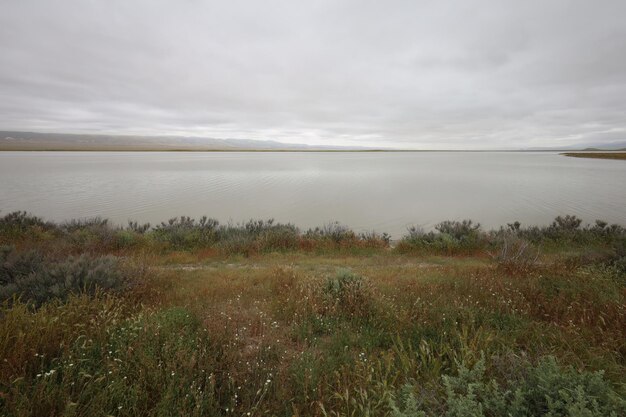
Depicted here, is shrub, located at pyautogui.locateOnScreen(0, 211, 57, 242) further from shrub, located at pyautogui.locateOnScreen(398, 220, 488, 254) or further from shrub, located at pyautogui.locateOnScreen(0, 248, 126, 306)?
shrub, located at pyautogui.locateOnScreen(398, 220, 488, 254)

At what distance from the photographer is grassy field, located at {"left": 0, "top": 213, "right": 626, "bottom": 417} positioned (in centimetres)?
293

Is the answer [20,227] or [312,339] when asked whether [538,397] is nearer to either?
[312,339]

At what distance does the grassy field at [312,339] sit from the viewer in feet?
9.62

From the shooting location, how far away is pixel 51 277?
5.93 meters

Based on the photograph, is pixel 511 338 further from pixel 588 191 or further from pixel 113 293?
pixel 588 191

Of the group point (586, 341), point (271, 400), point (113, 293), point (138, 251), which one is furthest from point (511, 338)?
point (138, 251)

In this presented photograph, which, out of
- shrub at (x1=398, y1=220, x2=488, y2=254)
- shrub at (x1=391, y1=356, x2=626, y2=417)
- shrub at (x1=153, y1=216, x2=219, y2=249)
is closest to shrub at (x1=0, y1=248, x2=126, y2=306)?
shrub at (x1=153, y1=216, x2=219, y2=249)

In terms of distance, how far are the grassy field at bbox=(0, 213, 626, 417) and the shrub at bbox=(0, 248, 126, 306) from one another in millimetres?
35

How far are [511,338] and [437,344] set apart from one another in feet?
→ 3.67

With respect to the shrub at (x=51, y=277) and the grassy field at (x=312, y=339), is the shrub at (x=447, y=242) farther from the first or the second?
the shrub at (x=51, y=277)

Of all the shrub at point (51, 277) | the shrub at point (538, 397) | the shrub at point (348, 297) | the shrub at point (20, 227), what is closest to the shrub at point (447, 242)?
the shrub at point (348, 297)

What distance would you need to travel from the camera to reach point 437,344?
13.9 feet

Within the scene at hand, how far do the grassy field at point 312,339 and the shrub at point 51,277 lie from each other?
0.11ft

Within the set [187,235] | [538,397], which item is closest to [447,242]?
[538,397]
